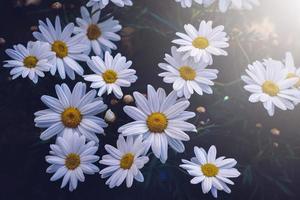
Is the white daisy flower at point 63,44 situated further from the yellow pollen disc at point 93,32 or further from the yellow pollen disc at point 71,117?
the yellow pollen disc at point 71,117

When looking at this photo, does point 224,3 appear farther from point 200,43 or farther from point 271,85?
point 271,85

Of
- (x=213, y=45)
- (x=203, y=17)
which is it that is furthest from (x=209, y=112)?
(x=203, y=17)

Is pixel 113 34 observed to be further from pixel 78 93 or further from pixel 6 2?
pixel 6 2

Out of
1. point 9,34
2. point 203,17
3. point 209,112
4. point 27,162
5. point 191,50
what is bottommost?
point 27,162

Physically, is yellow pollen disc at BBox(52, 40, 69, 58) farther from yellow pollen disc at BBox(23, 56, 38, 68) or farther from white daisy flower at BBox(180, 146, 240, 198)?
white daisy flower at BBox(180, 146, 240, 198)

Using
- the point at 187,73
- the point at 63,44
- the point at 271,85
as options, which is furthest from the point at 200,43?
the point at 63,44

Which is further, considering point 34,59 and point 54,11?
point 54,11

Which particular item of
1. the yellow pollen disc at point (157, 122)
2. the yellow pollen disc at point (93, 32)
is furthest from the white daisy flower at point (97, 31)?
the yellow pollen disc at point (157, 122)
